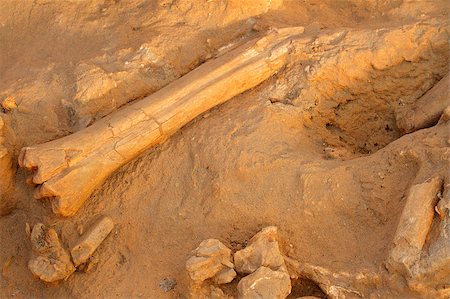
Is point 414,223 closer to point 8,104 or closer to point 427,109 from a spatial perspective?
point 427,109

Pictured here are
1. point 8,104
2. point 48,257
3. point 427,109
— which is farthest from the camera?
point 8,104

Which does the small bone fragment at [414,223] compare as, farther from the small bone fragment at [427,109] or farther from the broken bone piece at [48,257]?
the broken bone piece at [48,257]

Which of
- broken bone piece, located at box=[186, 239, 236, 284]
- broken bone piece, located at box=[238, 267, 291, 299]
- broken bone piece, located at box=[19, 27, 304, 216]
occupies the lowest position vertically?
broken bone piece, located at box=[238, 267, 291, 299]

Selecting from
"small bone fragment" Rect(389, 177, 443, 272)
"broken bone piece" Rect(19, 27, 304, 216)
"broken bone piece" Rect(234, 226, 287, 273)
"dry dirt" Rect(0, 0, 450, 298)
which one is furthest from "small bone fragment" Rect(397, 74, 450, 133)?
"broken bone piece" Rect(234, 226, 287, 273)

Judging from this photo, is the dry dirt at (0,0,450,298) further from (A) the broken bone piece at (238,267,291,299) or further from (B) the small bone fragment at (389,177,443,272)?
(A) the broken bone piece at (238,267,291,299)

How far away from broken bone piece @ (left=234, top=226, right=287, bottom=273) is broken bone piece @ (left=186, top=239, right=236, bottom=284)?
5 centimetres

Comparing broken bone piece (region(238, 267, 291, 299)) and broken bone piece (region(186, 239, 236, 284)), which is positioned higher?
broken bone piece (region(186, 239, 236, 284))

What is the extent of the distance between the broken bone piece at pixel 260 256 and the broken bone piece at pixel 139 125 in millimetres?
930

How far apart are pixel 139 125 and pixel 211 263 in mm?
975

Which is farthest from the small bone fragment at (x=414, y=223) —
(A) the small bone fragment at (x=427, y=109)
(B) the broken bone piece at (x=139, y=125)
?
(B) the broken bone piece at (x=139, y=125)

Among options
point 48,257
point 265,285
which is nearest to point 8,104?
point 48,257

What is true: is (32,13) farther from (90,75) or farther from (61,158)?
(61,158)

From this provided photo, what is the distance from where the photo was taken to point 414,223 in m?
2.78

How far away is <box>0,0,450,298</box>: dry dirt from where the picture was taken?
3.10 metres
